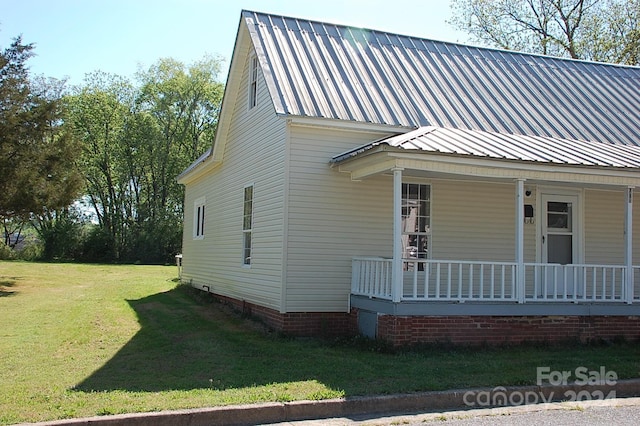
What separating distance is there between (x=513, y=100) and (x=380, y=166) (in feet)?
19.6

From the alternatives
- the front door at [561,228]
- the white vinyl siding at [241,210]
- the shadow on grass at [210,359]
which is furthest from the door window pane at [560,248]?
the white vinyl siding at [241,210]

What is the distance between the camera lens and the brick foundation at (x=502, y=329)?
10.6 metres

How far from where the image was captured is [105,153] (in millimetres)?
47531

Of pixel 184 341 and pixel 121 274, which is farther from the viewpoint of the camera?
pixel 121 274

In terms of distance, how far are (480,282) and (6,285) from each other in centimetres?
1733

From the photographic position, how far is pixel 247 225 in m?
14.8

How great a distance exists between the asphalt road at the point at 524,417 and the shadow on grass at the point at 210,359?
97 centimetres

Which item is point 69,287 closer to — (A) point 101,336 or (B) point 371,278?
(A) point 101,336

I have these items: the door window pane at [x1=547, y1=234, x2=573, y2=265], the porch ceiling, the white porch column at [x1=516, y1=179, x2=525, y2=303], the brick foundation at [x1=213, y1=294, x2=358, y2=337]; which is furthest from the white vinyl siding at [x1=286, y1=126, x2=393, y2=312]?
the door window pane at [x1=547, y1=234, x2=573, y2=265]

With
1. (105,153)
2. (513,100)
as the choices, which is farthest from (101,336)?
(105,153)

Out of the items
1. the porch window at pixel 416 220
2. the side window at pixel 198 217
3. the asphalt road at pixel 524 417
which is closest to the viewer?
the asphalt road at pixel 524 417

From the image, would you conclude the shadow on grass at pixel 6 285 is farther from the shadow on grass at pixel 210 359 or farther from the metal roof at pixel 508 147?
the metal roof at pixel 508 147

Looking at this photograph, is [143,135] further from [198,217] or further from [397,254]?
[397,254]

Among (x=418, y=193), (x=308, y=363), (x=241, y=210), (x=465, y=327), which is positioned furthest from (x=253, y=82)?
(x=308, y=363)
